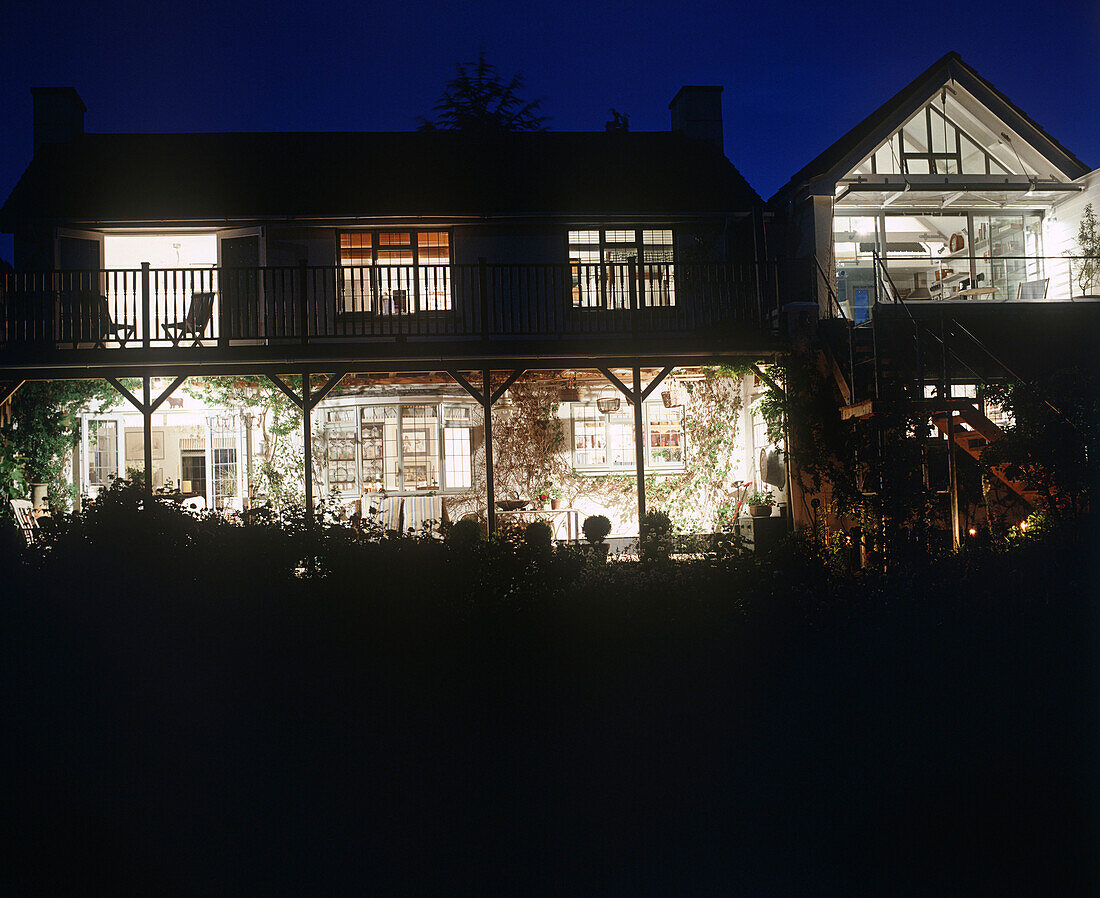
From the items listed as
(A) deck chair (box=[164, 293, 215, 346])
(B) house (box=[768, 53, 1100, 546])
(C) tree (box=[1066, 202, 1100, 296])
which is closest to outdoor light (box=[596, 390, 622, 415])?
(B) house (box=[768, 53, 1100, 546])

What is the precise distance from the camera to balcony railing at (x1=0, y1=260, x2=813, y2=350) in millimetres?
12234

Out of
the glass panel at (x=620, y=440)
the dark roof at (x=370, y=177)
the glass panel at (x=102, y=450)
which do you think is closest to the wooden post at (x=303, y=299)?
the dark roof at (x=370, y=177)

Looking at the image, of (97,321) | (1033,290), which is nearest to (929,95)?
(1033,290)

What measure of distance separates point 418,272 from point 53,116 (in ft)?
28.4

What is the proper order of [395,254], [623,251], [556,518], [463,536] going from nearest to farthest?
[463,536]
[556,518]
[395,254]
[623,251]

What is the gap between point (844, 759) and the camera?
17.1ft

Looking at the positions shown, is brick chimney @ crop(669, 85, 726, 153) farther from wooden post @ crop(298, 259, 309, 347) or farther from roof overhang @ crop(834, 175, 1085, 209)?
wooden post @ crop(298, 259, 309, 347)

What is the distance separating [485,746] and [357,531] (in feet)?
7.82

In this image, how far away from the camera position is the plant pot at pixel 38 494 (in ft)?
44.2

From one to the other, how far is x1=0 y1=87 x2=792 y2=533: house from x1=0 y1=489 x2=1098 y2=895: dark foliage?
6890mm

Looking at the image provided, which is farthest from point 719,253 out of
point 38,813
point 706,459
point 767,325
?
point 38,813

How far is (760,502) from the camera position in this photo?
1420 centimetres

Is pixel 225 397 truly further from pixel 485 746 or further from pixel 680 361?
pixel 485 746

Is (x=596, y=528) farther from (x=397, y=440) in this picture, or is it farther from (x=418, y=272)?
(x=418, y=272)
